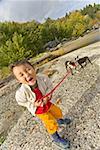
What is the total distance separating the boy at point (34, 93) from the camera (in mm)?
2244

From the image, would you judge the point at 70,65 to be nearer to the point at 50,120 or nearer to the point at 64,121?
the point at 64,121

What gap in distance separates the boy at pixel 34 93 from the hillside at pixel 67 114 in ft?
1.06

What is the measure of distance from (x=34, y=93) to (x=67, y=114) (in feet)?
3.26

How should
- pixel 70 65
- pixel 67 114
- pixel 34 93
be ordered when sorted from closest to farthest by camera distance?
pixel 34 93, pixel 67 114, pixel 70 65

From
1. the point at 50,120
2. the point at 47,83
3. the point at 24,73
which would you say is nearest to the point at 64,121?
the point at 50,120

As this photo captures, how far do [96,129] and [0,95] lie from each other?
2.56m

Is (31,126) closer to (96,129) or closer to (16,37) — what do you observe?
(96,129)

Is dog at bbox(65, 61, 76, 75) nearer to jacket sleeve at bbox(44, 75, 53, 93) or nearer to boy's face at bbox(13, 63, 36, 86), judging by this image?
jacket sleeve at bbox(44, 75, 53, 93)

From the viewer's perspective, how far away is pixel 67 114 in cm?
335

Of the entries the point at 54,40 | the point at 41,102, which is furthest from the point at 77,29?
the point at 41,102

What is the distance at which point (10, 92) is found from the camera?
5.05 meters

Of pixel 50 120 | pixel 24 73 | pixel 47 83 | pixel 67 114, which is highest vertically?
pixel 24 73

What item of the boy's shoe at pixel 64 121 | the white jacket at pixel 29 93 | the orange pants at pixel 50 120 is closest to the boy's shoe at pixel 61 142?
the orange pants at pixel 50 120

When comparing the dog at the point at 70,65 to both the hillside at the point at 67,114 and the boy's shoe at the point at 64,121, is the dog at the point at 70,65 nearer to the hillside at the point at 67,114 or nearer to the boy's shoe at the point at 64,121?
the hillside at the point at 67,114
